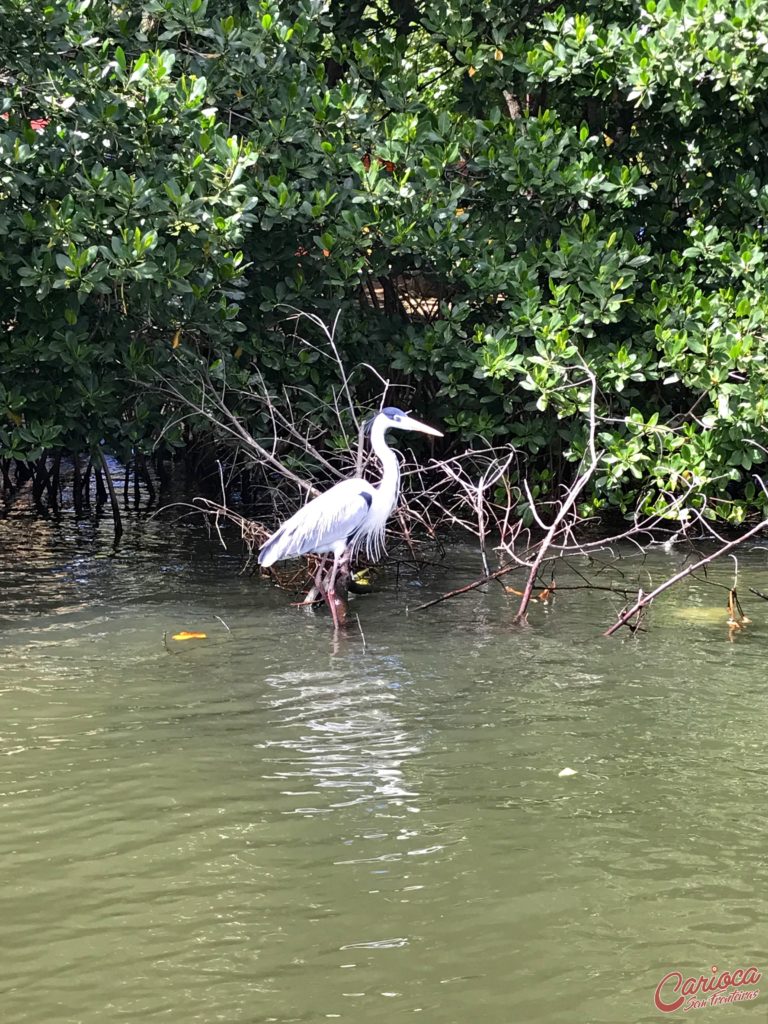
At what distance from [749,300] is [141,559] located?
5.16 metres

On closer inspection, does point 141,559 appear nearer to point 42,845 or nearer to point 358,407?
point 358,407

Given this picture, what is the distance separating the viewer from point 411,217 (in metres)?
9.41

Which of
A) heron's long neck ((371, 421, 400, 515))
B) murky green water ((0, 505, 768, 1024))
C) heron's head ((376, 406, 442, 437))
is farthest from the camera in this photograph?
heron's head ((376, 406, 442, 437))

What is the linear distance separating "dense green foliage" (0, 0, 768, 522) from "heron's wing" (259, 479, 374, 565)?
1.66 metres

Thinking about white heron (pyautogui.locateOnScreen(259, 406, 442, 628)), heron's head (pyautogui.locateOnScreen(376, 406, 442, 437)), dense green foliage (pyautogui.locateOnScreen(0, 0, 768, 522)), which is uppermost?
dense green foliage (pyautogui.locateOnScreen(0, 0, 768, 522))

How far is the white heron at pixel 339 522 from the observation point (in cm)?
819

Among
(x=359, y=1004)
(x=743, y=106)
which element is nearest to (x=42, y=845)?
(x=359, y=1004)

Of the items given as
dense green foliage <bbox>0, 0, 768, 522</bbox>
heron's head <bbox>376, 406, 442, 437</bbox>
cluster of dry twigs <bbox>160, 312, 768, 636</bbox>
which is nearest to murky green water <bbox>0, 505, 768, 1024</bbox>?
cluster of dry twigs <bbox>160, 312, 768, 636</bbox>

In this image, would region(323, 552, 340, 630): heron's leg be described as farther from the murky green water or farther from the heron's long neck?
the heron's long neck

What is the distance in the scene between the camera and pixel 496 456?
10.7 meters

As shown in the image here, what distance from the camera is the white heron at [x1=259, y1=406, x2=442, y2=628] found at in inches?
322

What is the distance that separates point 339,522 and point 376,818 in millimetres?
3677

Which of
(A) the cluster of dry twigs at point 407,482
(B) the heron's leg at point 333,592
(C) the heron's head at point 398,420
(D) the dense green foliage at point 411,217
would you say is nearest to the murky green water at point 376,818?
(B) the heron's leg at point 333,592

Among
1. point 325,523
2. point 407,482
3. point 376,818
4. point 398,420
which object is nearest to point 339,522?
point 325,523
